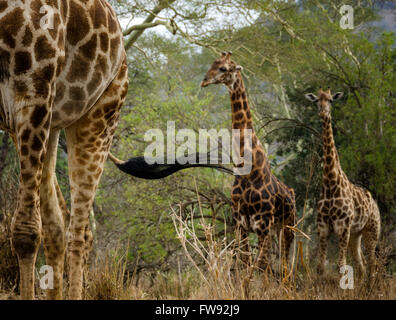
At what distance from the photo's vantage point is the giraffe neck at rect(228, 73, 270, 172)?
3576 millimetres

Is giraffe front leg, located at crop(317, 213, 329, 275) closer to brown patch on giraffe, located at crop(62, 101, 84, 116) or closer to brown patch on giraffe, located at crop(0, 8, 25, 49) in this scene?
brown patch on giraffe, located at crop(62, 101, 84, 116)

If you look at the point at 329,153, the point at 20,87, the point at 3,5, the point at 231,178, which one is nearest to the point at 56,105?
the point at 20,87

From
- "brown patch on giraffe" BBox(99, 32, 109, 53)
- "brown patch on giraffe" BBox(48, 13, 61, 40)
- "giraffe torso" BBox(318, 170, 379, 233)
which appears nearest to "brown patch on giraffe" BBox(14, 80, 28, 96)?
"brown patch on giraffe" BBox(48, 13, 61, 40)

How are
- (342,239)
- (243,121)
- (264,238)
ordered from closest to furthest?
(264,238)
(243,121)
(342,239)

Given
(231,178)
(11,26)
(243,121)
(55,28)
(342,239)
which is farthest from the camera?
(231,178)

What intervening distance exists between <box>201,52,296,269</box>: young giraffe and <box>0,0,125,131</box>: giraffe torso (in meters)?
1.48

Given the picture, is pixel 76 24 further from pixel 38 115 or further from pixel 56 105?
pixel 38 115

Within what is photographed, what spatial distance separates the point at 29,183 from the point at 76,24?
72cm

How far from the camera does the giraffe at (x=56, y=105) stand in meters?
1.59

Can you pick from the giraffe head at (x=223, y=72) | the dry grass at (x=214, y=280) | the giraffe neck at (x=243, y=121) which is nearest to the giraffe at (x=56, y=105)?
the dry grass at (x=214, y=280)

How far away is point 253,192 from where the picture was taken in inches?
136

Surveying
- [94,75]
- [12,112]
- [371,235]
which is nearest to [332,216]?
[371,235]

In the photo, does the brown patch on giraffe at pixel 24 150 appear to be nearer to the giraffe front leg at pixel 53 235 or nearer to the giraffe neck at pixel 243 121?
the giraffe front leg at pixel 53 235

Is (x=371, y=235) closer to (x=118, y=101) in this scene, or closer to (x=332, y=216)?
(x=332, y=216)
